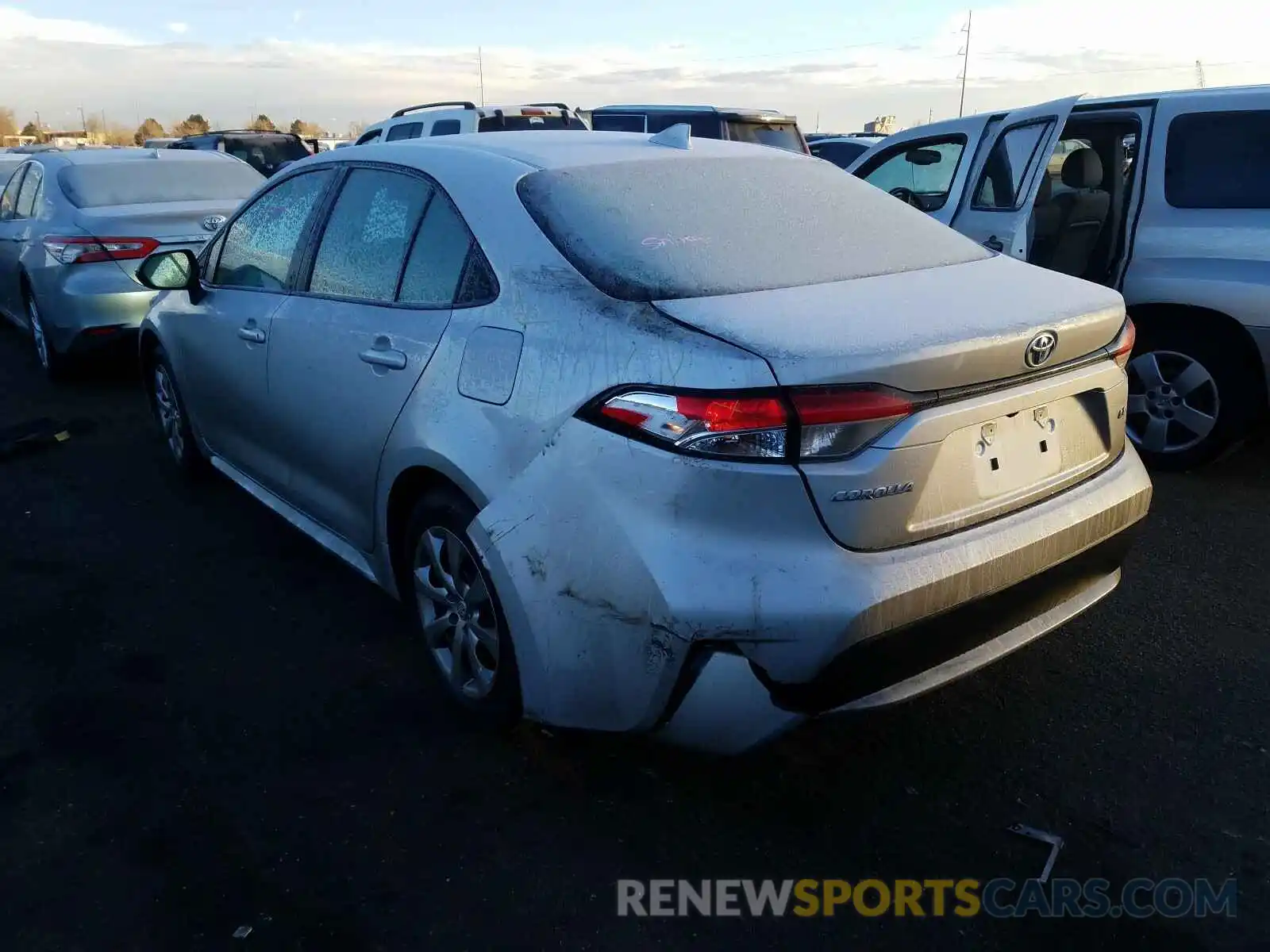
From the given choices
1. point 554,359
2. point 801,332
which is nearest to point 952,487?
point 801,332

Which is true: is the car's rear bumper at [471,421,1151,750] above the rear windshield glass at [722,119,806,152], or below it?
below

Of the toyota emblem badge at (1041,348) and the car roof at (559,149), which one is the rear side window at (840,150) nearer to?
the car roof at (559,149)

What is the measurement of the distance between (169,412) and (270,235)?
1649 mm

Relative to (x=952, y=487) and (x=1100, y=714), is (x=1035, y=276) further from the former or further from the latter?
(x=1100, y=714)

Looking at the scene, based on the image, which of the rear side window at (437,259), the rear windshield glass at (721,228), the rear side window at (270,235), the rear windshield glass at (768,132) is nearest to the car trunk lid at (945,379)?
the rear windshield glass at (721,228)

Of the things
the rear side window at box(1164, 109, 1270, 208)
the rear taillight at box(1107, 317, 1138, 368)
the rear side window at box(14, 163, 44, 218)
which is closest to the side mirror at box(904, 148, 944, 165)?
the rear side window at box(1164, 109, 1270, 208)

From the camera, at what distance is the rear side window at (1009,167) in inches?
205

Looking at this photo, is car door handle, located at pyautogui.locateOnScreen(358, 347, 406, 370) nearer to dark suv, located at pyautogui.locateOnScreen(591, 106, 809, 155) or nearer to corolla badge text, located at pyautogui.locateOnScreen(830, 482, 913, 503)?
corolla badge text, located at pyautogui.locateOnScreen(830, 482, 913, 503)

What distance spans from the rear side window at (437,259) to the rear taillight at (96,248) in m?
4.50

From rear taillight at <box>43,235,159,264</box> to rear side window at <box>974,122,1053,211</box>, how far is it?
513cm

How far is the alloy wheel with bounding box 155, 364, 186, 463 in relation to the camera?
4852 millimetres

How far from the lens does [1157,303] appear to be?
484 centimetres

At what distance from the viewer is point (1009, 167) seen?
5438mm

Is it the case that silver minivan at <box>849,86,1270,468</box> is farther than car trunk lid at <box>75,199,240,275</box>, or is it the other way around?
car trunk lid at <box>75,199,240,275</box>
